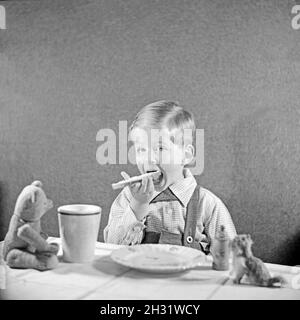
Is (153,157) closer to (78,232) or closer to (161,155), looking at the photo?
(161,155)

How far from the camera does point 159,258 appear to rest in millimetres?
1025

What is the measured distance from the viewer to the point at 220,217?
1.41 meters

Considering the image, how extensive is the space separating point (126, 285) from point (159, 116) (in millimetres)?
692

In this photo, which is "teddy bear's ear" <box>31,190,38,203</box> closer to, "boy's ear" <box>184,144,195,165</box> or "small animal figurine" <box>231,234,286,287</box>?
"small animal figurine" <box>231,234,286,287</box>

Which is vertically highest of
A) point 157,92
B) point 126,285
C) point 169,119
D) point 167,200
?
point 157,92

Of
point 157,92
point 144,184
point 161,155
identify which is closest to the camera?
point 144,184

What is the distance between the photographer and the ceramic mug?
1008 millimetres

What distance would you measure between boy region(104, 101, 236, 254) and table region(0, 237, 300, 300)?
363 millimetres

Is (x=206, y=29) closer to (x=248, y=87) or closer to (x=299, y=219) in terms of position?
(x=248, y=87)

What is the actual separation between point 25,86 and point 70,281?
99 cm

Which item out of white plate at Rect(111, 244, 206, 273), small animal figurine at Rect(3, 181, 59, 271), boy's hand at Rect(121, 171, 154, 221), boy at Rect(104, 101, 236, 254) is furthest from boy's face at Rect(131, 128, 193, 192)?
small animal figurine at Rect(3, 181, 59, 271)

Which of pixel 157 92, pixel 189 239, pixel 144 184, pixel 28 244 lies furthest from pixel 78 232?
pixel 157 92

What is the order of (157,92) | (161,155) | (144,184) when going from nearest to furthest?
(144,184) → (161,155) → (157,92)

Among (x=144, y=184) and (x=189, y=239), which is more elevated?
(x=144, y=184)
